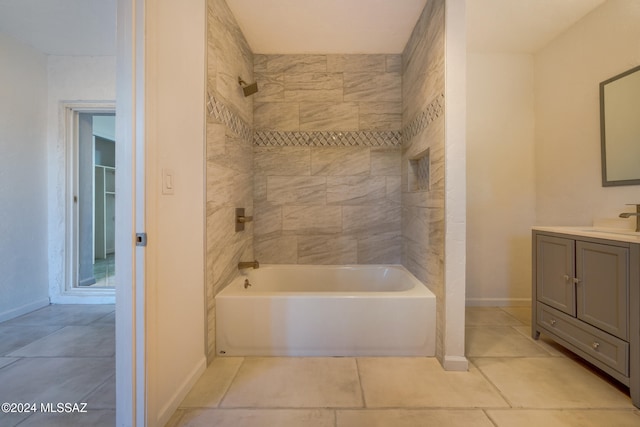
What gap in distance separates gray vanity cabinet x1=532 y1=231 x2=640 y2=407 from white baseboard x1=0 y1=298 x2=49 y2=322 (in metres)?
4.28

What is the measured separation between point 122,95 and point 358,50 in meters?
2.16

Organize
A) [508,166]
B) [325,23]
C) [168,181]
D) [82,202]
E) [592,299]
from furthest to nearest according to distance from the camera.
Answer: [82,202] → [508,166] → [325,23] → [592,299] → [168,181]

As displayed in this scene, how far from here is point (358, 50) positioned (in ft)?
8.36

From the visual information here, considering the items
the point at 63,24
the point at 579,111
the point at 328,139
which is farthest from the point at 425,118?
the point at 63,24

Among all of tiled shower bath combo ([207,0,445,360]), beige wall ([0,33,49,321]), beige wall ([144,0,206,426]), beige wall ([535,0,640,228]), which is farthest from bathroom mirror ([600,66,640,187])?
beige wall ([0,33,49,321])

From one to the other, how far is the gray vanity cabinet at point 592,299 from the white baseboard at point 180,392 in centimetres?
221

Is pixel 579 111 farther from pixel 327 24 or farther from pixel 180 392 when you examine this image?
pixel 180 392

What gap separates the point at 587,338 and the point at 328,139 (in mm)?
2310

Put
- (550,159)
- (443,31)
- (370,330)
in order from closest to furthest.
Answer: (443,31) < (370,330) < (550,159)

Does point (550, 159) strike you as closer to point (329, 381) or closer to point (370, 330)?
point (370, 330)

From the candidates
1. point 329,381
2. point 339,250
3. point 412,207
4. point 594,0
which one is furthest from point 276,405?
point 594,0

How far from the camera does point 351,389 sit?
1455 mm

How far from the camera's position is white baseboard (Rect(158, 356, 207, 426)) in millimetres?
1211

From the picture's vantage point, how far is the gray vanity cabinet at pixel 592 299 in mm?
1355
